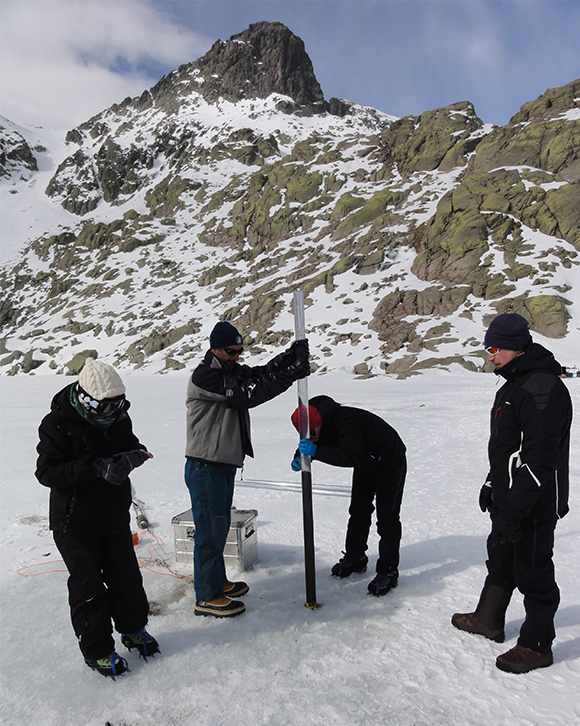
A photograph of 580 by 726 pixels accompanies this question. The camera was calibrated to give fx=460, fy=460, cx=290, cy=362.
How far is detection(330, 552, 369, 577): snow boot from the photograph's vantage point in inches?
161

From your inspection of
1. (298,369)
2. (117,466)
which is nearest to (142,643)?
(117,466)

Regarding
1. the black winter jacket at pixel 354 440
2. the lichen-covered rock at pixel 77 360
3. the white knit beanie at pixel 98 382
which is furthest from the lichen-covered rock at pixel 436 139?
the white knit beanie at pixel 98 382

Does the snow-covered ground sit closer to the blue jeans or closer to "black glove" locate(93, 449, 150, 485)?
the blue jeans

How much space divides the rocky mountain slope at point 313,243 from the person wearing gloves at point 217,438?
19.9 meters

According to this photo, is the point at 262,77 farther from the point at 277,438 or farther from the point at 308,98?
the point at 277,438

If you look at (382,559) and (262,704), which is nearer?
(262,704)

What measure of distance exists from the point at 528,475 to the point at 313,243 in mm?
46777

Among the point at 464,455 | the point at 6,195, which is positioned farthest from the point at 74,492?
the point at 6,195

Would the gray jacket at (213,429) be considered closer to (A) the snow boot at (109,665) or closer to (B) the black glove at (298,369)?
(B) the black glove at (298,369)

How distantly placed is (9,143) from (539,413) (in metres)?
140

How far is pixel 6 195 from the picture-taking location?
327 feet

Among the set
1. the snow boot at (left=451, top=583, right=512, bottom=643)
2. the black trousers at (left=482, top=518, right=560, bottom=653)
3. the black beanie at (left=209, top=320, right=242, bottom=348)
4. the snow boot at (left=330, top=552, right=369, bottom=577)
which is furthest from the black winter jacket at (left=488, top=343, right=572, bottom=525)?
the black beanie at (left=209, top=320, right=242, bottom=348)

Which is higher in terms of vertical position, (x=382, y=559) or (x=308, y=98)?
(x=308, y=98)

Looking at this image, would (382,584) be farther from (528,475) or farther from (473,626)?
(528,475)
